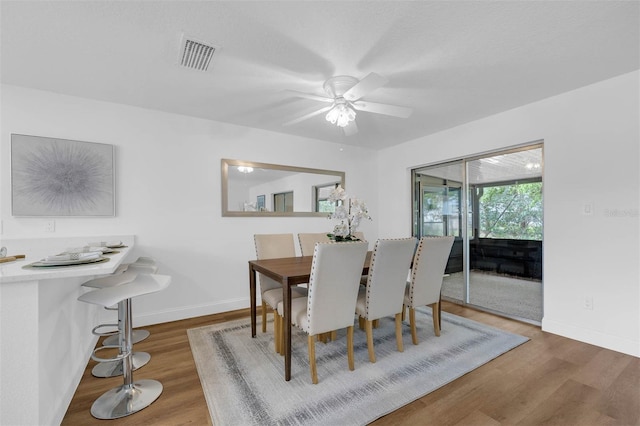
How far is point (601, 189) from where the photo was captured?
8.43ft

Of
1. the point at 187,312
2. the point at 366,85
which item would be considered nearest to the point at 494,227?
the point at 366,85

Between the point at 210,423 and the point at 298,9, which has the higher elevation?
the point at 298,9

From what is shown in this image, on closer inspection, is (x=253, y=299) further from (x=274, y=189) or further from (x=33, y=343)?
(x=274, y=189)

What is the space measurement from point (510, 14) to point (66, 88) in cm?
367

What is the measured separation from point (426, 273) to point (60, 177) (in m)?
3.63

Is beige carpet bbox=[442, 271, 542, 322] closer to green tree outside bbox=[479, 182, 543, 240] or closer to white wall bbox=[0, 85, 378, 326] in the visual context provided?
green tree outside bbox=[479, 182, 543, 240]

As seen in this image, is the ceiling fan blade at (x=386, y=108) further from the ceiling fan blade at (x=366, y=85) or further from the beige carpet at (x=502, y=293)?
the beige carpet at (x=502, y=293)

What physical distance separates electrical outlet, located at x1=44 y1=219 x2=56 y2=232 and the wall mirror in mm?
1604

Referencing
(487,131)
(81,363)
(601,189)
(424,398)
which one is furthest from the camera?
(487,131)

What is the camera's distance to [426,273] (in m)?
2.57

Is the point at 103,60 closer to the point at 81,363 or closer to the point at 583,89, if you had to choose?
the point at 81,363

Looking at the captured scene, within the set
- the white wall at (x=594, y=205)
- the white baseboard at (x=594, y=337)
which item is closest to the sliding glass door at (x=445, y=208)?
the white wall at (x=594, y=205)

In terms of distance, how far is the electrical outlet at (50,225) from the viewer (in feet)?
8.77

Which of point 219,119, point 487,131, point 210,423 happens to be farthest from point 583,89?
point 210,423
